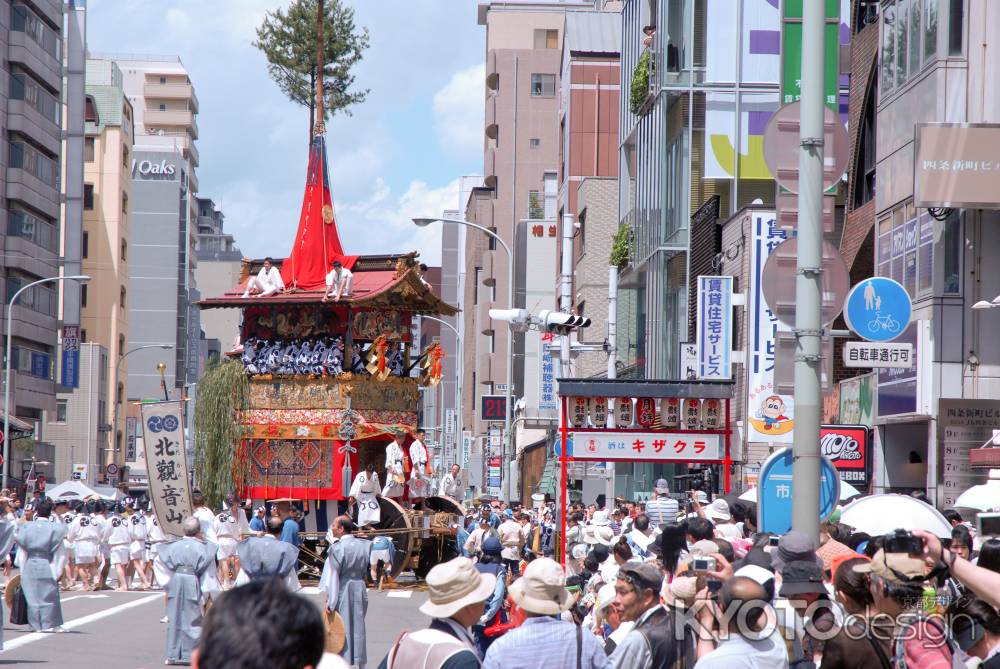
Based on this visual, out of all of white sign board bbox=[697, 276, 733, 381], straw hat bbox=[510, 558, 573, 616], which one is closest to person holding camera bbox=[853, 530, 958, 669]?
straw hat bbox=[510, 558, 573, 616]

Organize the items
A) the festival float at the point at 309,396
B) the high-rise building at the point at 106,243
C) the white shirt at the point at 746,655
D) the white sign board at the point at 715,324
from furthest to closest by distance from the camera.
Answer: the high-rise building at the point at 106,243 < the festival float at the point at 309,396 < the white sign board at the point at 715,324 < the white shirt at the point at 746,655

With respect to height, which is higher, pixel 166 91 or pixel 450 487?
pixel 166 91

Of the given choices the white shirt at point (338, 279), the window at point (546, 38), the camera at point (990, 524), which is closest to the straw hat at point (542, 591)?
the camera at point (990, 524)

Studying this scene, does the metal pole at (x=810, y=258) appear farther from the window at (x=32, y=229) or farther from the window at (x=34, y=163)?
the window at (x=34, y=163)

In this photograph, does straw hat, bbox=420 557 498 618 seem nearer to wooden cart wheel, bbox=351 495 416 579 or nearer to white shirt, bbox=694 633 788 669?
white shirt, bbox=694 633 788 669

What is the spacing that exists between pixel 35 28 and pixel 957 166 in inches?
2215

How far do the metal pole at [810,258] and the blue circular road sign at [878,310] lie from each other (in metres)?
4.72

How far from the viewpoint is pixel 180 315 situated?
111 meters

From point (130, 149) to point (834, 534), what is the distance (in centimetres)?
9214

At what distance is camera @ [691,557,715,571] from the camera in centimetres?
834

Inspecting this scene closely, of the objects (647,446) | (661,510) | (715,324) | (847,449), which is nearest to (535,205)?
(715,324)

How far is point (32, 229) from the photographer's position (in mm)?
69000

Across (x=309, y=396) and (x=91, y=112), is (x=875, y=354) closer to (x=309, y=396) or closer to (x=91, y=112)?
(x=309, y=396)

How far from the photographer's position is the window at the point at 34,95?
6694cm
